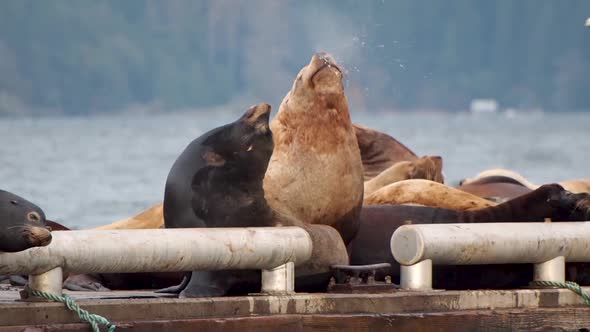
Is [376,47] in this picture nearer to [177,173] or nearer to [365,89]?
[365,89]

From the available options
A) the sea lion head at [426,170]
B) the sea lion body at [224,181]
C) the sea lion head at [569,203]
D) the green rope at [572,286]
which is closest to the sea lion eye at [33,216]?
the sea lion body at [224,181]

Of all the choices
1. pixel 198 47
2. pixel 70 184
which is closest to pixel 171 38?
pixel 198 47

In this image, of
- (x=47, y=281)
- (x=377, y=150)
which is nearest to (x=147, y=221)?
(x=47, y=281)

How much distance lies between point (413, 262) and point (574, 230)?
2.90 ft

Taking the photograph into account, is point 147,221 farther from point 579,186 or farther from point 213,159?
point 579,186

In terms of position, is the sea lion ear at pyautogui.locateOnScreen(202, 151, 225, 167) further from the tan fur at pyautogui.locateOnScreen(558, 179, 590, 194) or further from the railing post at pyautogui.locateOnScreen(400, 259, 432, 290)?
A: the tan fur at pyautogui.locateOnScreen(558, 179, 590, 194)

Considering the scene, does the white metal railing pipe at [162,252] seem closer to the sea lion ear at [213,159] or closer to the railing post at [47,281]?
the railing post at [47,281]

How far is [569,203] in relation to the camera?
7.80 metres

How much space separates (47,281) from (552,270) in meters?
2.40

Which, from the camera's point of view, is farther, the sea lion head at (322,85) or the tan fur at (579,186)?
the tan fur at (579,186)

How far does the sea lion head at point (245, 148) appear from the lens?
7.16 meters

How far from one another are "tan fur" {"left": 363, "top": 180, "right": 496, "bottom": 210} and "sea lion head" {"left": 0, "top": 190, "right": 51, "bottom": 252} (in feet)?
11.7

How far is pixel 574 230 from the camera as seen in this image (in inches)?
288

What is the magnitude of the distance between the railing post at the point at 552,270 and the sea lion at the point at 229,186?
2.98ft
